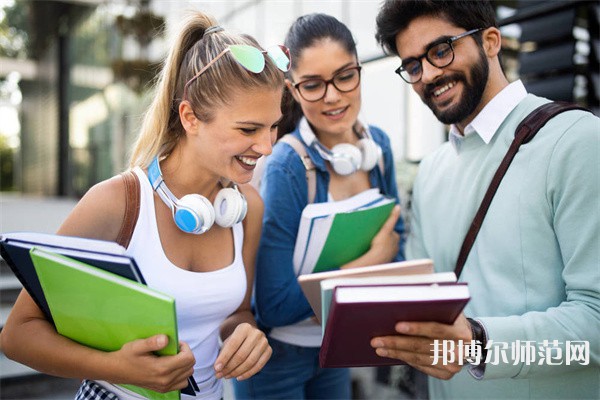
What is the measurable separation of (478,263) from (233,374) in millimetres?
821

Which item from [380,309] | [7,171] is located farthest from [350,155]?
[7,171]

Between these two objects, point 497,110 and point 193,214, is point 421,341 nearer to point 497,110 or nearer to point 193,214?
point 193,214

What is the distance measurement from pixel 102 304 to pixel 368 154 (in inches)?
44.4

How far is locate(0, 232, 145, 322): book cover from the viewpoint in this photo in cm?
109

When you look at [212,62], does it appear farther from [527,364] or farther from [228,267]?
[527,364]

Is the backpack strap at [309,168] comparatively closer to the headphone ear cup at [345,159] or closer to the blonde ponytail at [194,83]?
the headphone ear cup at [345,159]

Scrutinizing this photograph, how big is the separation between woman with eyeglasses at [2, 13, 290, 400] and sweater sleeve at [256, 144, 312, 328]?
0.05 meters

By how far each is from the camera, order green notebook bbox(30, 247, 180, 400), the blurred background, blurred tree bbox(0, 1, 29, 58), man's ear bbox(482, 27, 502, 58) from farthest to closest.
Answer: blurred tree bbox(0, 1, 29, 58), the blurred background, man's ear bbox(482, 27, 502, 58), green notebook bbox(30, 247, 180, 400)

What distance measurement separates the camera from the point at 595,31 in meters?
3.51

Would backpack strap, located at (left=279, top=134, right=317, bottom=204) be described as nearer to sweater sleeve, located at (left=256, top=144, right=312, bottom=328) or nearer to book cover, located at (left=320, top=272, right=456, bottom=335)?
sweater sleeve, located at (left=256, top=144, right=312, bottom=328)

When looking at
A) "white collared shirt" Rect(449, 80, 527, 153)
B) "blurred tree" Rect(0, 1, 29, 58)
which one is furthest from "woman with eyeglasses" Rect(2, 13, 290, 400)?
"blurred tree" Rect(0, 1, 29, 58)

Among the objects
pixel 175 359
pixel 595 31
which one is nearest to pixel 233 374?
pixel 175 359

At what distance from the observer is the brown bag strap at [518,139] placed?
60.5 inches

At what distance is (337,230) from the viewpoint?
5.40 ft
